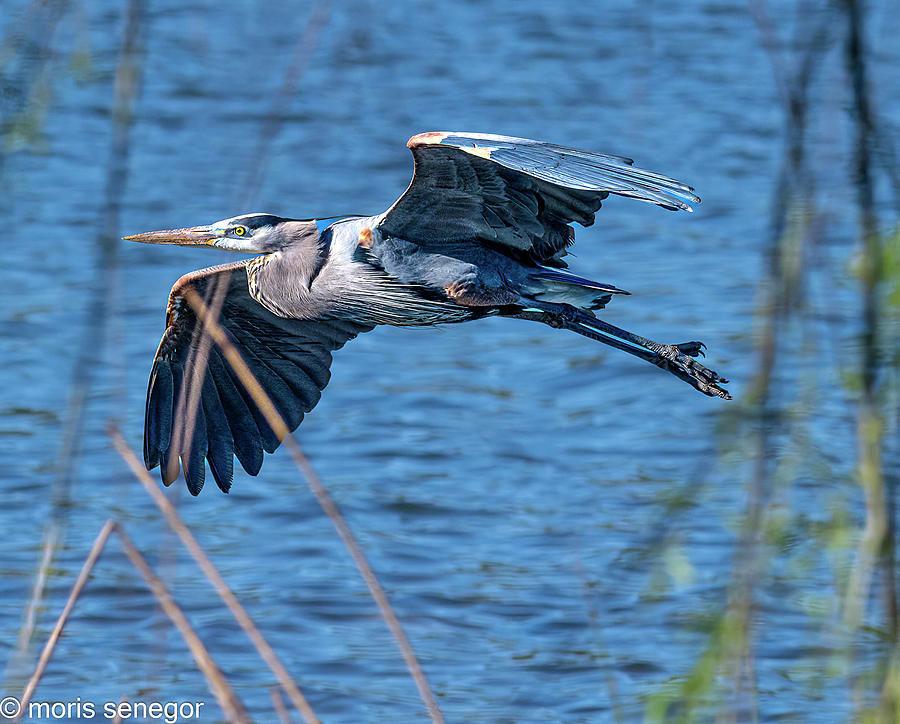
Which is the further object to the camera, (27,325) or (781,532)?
(27,325)

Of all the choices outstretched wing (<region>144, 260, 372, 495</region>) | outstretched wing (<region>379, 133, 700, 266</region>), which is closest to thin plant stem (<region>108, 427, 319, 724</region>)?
outstretched wing (<region>379, 133, 700, 266</region>)

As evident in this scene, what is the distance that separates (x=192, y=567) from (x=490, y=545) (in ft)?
5.06

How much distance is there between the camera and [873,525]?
9.52 ft

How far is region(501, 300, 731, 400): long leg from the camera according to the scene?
496 cm

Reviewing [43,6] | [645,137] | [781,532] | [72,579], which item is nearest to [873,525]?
[781,532]

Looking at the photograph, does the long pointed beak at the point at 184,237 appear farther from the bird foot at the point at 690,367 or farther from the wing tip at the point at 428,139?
the bird foot at the point at 690,367

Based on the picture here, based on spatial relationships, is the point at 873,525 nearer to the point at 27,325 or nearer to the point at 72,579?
the point at 72,579

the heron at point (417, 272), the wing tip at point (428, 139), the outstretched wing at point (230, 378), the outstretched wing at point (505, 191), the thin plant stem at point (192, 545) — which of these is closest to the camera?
the thin plant stem at point (192, 545)

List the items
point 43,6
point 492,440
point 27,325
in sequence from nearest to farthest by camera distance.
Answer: point 43,6, point 492,440, point 27,325

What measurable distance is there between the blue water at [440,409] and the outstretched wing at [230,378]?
262 mm

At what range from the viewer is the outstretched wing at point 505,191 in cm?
391

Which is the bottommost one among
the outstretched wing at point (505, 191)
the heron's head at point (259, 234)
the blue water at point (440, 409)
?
the blue water at point (440, 409)

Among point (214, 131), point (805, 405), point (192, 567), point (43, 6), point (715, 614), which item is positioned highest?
point (43, 6)

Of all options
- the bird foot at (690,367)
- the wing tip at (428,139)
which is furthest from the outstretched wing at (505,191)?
the bird foot at (690,367)
